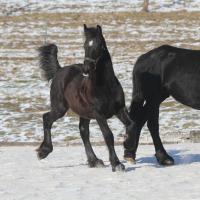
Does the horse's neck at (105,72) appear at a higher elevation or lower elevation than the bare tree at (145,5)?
higher

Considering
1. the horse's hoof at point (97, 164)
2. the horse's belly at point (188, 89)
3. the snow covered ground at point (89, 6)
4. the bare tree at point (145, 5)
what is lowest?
the snow covered ground at point (89, 6)

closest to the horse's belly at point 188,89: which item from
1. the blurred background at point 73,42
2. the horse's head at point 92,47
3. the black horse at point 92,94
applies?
the black horse at point 92,94

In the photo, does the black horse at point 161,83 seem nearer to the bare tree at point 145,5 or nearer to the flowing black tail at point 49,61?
the flowing black tail at point 49,61

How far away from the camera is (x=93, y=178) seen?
8031mm

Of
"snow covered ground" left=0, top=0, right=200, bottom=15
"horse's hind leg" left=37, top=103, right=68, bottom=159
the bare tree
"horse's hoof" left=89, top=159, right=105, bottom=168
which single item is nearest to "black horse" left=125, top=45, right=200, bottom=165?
"horse's hoof" left=89, top=159, right=105, bottom=168

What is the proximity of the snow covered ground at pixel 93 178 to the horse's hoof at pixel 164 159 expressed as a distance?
0.34 feet

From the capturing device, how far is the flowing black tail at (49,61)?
9625 millimetres

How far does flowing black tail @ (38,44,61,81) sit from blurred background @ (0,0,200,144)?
343cm

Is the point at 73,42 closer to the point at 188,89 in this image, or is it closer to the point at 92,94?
the point at 188,89

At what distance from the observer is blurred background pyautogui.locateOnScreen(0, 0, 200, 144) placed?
49.9ft

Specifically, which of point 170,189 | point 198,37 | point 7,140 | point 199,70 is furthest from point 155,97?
point 198,37

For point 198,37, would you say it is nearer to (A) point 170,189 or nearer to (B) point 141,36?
(B) point 141,36

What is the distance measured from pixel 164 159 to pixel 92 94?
1.62 m

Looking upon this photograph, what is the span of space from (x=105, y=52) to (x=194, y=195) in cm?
236
